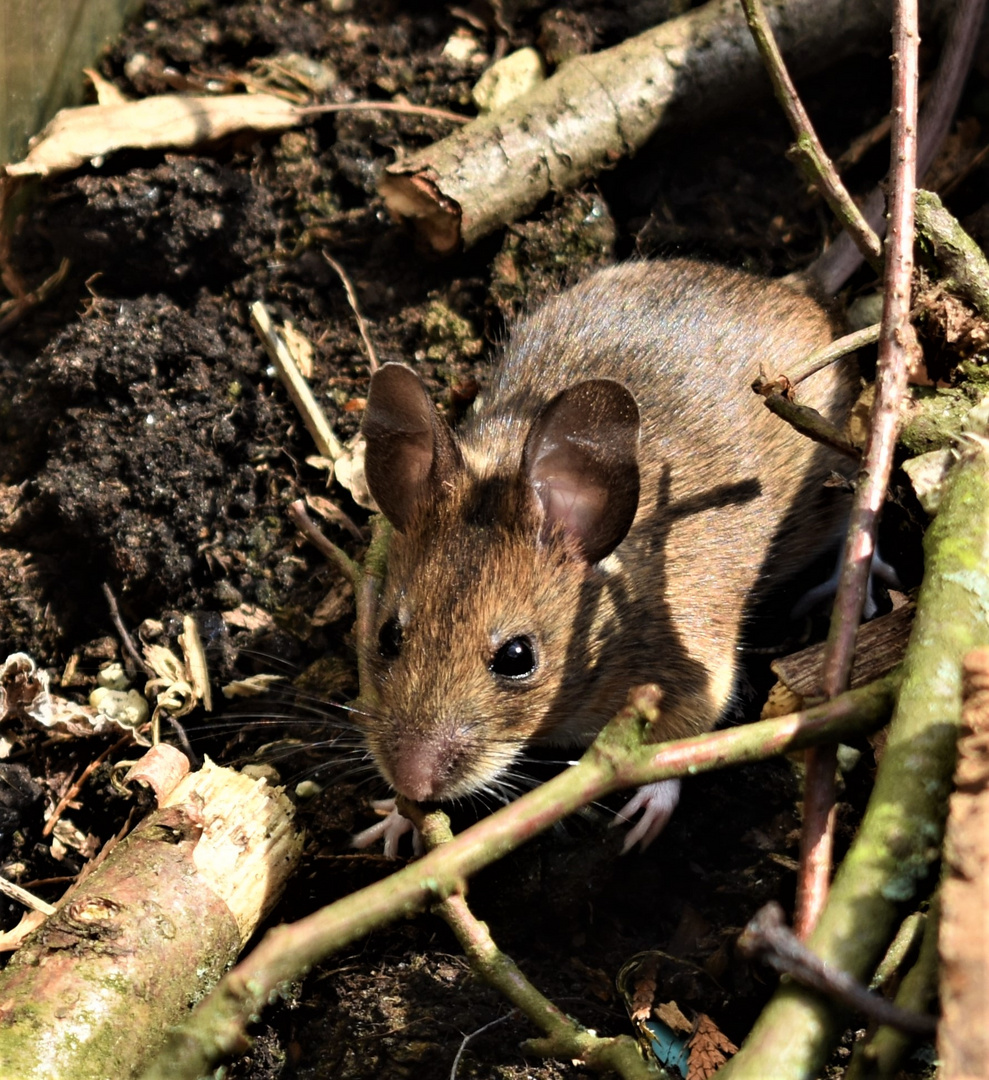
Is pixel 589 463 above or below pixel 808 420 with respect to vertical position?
below

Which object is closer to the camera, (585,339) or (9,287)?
(585,339)

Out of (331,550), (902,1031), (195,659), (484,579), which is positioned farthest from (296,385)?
(902,1031)

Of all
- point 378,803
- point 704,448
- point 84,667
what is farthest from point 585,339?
point 84,667

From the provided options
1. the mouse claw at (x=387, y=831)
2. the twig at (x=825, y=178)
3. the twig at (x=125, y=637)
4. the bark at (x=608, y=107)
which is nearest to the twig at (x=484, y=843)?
the mouse claw at (x=387, y=831)

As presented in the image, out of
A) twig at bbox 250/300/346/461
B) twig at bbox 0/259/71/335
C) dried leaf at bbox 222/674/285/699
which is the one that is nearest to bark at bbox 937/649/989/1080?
dried leaf at bbox 222/674/285/699

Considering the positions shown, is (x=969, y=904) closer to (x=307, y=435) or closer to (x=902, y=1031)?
(x=902, y=1031)

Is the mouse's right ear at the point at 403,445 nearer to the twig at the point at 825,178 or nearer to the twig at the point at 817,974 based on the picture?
the twig at the point at 825,178

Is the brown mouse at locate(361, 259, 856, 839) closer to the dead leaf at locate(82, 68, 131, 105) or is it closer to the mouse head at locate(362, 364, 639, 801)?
the mouse head at locate(362, 364, 639, 801)

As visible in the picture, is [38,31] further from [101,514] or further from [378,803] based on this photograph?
[378,803]
